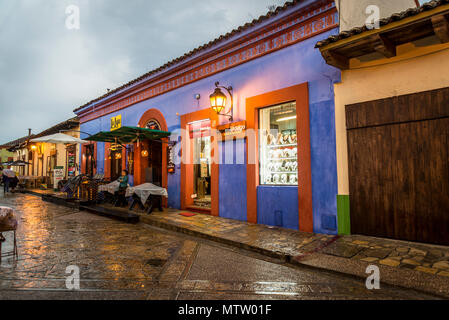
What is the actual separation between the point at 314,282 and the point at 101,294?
2749mm

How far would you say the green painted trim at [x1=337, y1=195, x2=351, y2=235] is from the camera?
5.60 metres

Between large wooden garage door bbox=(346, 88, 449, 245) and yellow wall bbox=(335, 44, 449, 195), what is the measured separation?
0.14m

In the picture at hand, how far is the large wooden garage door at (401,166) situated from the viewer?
183 inches

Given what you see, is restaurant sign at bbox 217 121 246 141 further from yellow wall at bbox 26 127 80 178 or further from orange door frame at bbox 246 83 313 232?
yellow wall at bbox 26 127 80 178

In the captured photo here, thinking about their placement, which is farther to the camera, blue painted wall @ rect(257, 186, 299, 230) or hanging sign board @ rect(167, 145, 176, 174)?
hanging sign board @ rect(167, 145, 176, 174)

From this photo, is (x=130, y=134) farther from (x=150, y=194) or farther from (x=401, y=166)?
(x=401, y=166)

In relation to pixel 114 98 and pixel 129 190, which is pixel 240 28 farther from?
pixel 114 98

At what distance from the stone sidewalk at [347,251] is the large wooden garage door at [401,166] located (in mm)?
348

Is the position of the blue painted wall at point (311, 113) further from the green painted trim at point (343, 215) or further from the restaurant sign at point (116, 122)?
the restaurant sign at point (116, 122)

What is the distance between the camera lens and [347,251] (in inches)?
182

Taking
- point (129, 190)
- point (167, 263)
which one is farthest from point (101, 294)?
point (129, 190)

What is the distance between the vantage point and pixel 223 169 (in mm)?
7945

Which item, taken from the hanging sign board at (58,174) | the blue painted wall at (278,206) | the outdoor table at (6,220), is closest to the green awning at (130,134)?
the blue painted wall at (278,206)

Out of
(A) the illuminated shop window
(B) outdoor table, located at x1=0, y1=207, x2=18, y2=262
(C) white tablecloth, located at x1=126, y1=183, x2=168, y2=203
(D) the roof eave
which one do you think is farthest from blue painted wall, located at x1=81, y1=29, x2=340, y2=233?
(B) outdoor table, located at x1=0, y1=207, x2=18, y2=262
